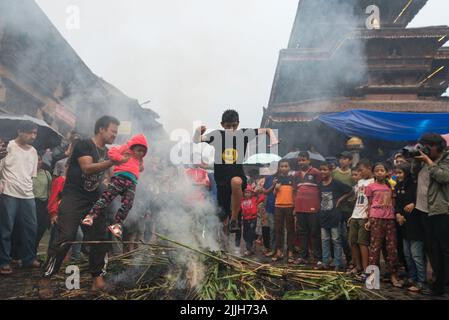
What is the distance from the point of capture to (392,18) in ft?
53.6

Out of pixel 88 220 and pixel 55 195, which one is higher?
pixel 55 195

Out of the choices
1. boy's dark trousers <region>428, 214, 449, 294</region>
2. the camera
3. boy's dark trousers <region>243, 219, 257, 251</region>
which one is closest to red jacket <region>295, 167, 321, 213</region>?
boy's dark trousers <region>243, 219, 257, 251</region>

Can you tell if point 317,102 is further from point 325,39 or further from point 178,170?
point 178,170

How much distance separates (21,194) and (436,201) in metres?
5.29

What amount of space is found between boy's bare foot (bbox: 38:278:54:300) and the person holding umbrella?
1451 millimetres

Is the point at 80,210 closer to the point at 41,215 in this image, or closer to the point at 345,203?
the point at 41,215

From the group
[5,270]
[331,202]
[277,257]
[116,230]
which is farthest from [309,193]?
[5,270]

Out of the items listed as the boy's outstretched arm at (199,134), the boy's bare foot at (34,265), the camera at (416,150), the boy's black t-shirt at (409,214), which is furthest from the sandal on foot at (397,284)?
the boy's bare foot at (34,265)

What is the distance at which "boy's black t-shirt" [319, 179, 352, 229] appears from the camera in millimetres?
5191

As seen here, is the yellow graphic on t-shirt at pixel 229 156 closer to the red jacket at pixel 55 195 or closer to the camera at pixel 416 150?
the camera at pixel 416 150

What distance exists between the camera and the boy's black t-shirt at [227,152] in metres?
4.59

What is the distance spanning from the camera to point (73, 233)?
10.8 feet

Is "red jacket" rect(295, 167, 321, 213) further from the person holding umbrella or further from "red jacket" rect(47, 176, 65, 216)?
the person holding umbrella
